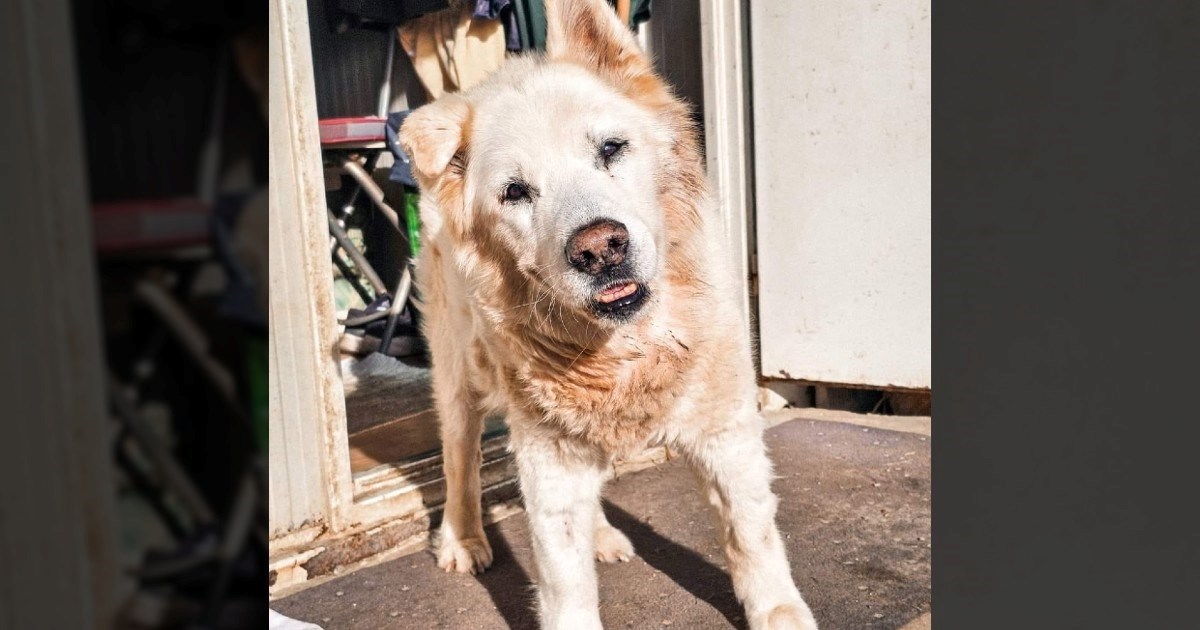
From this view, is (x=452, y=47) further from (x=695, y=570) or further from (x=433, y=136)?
(x=695, y=570)

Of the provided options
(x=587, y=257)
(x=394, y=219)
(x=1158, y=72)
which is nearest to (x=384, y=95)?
(x=394, y=219)

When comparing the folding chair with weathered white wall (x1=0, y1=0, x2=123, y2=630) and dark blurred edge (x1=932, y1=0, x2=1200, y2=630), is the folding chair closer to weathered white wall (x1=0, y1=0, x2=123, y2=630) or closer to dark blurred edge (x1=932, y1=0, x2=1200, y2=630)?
dark blurred edge (x1=932, y1=0, x2=1200, y2=630)

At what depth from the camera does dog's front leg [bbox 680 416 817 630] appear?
7.81 feet

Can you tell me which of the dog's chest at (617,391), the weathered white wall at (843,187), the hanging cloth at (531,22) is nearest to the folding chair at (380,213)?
the hanging cloth at (531,22)

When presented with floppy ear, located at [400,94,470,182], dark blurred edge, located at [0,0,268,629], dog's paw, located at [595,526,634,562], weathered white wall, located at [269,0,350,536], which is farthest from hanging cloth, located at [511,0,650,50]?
dark blurred edge, located at [0,0,268,629]

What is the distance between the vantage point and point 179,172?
353mm

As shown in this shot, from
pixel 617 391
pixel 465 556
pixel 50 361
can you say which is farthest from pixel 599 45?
pixel 50 361

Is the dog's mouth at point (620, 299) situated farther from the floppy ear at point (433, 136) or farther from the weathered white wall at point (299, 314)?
the weathered white wall at point (299, 314)

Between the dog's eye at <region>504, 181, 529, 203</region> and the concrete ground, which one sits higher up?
the dog's eye at <region>504, 181, 529, 203</region>

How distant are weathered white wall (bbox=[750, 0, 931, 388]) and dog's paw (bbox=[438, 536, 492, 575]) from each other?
2.09 m

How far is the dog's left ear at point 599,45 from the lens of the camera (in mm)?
2496

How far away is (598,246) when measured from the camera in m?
2.06

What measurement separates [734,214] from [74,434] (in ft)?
14.4

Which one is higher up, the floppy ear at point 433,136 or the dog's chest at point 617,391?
the floppy ear at point 433,136
